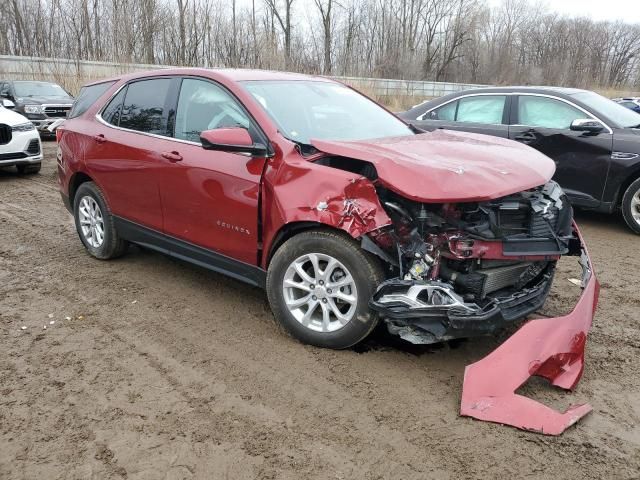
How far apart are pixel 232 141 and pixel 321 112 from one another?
89cm

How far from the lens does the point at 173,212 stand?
13.9ft

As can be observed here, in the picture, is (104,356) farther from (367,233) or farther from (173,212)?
(367,233)

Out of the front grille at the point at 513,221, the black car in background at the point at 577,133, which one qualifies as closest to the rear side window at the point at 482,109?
the black car in background at the point at 577,133

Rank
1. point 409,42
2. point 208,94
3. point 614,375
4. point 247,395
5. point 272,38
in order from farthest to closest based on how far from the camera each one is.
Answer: point 409,42 → point 272,38 → point 208,94 → point 614,375 → point 247,395

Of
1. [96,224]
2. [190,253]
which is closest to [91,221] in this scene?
[96,224]

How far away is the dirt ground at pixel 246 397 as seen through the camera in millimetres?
2465

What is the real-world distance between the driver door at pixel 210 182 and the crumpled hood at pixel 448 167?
0.65 meters

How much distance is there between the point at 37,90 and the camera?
52.0 ft

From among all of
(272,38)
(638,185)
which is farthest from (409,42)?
(638,185)

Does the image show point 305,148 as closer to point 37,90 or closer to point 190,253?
point 190,253

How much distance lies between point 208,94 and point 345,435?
2.67 metres

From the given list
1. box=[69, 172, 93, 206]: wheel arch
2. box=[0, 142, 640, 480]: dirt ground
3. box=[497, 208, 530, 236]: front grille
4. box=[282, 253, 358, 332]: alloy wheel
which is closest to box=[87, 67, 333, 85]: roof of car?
box=[69, 172, 93, 206]: wheel arch

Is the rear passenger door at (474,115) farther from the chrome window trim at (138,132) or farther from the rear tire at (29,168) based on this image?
the rear tire at (29,168)

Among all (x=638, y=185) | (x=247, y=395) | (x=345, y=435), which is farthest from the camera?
(x=638, y=185)
